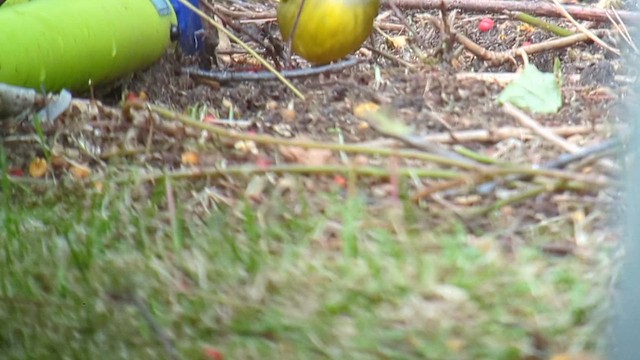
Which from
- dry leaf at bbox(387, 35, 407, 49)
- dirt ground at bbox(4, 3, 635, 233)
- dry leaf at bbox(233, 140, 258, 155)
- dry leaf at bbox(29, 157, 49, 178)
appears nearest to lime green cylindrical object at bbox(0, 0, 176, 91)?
dirt ground at bbox(4, 3, 635, 233)

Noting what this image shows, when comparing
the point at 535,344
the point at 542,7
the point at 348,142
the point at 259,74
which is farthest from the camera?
the point at 542,7

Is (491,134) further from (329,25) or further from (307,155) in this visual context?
(329,25)

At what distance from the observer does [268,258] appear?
1.28 m

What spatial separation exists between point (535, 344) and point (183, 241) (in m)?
0.47

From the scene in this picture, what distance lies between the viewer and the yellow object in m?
2.07

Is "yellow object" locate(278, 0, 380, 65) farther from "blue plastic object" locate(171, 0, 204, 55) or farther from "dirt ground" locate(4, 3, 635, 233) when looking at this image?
"blue plastic object" locate(171, 0, 204, 55)

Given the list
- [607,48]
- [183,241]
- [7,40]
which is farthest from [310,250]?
[607,48]

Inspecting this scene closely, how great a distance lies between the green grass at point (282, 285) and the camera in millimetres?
1111

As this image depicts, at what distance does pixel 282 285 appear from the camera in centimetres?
122

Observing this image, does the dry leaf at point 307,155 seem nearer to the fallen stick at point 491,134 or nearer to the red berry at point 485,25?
the fallen stick at point 491,134

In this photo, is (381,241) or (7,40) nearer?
(381,241)

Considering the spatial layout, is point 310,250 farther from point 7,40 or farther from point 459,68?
point 459,68

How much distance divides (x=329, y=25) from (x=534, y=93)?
411 millimetres

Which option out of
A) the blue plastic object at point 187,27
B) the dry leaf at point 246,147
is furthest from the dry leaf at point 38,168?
the blue plastic object at point 187,27
